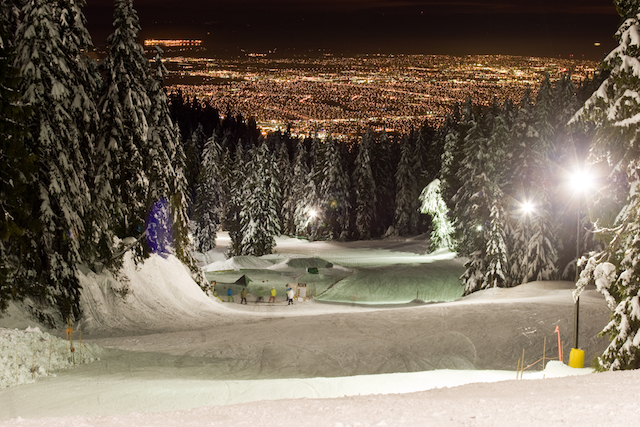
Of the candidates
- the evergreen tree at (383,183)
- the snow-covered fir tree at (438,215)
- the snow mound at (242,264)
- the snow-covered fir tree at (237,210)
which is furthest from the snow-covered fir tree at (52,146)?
the evergreen tree at (383,183)

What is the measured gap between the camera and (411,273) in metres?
48.0

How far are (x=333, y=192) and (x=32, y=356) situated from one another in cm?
6848

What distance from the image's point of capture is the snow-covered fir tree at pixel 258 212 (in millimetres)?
64875

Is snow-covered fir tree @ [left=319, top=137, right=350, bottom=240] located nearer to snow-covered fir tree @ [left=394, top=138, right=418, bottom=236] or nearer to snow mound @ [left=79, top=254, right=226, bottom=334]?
snow-covered fir tree @ [left=394, top=138, right=418, bottom=236]

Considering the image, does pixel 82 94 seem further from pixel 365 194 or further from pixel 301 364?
pixel 365 194

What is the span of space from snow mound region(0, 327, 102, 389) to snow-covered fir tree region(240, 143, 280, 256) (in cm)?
4711

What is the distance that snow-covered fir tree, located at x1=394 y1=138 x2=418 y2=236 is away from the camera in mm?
81062

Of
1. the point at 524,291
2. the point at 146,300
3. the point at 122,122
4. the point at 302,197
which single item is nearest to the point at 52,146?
the point at 122,122

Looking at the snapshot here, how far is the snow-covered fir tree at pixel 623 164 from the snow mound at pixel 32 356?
43.9 feet

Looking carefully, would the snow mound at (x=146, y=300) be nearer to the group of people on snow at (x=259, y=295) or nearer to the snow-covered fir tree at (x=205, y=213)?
the group of people on snow at (x=259, y=295)

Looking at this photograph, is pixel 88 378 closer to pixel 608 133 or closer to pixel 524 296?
pixel 608 133

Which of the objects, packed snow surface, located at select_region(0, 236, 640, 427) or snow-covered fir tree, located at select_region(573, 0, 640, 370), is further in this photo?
snow-covered fir tree, located at select_region(573, 0, 640, 370)

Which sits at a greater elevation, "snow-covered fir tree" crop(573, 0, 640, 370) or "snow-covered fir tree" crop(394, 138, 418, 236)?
"snow-covered fir tree" crop(573, 0, 640, 370)

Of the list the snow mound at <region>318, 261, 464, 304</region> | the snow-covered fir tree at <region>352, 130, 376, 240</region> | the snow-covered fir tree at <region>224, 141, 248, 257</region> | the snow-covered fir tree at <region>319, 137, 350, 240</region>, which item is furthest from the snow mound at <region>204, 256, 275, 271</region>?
the snow-covered fir tree at <region>352, 130, 376, 240</region>
